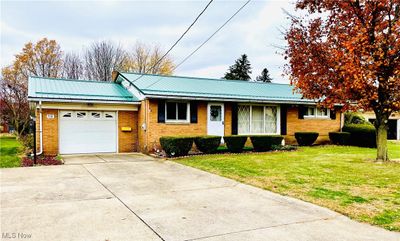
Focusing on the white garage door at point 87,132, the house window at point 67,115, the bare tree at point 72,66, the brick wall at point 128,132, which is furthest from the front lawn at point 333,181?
the bare tree at point 72,66

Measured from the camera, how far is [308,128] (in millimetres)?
18344

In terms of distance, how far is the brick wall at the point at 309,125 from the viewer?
17906 millimetres

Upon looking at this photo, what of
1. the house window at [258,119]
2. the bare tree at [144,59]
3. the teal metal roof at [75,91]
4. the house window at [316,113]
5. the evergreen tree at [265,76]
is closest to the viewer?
the teal metal roof at [75,91]

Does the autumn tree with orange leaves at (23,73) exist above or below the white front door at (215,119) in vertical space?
above

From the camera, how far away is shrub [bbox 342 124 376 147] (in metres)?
17.1

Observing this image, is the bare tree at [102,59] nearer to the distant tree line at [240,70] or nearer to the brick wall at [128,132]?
the distant tree line at [240,70]

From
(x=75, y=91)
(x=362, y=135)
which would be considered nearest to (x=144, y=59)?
(x=75, y=91)

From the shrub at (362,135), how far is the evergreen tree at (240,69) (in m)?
26.5

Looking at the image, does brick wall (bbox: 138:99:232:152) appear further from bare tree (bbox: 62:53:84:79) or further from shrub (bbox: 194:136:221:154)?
bare tree (bbox: 62:53:84:79)

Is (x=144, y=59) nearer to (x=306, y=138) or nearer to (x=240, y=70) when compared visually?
(x=240, y=70)

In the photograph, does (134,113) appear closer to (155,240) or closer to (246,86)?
(246,86)

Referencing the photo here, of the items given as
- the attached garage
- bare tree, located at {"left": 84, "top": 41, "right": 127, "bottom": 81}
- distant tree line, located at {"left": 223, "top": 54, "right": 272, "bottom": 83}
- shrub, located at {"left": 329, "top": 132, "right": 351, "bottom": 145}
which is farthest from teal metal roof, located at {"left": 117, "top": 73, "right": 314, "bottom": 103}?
distant tree line, located at {"left": 223, "top": 54, "right": 272, "bottom": 83}

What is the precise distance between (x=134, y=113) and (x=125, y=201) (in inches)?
398

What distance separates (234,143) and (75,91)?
26.2 ft
